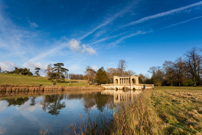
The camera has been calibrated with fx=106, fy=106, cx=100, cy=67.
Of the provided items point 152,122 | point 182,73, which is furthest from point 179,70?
point 152,122

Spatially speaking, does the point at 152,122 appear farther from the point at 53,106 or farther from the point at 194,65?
the point at 194,65

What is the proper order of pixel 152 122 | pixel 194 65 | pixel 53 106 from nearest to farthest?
pixel 152 122 → pixel 53 106 → pixel 194 65

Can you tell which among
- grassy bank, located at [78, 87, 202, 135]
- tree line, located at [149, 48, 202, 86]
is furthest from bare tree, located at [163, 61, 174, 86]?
grassy bank, located at [78, 87, 202, 135]

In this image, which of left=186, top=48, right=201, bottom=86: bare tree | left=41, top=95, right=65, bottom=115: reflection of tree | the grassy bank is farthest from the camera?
left=186, top=48, right=201, bottom=86: bare tree

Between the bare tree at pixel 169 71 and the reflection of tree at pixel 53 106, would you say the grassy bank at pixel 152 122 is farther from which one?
the bare tree at pixel 169 71

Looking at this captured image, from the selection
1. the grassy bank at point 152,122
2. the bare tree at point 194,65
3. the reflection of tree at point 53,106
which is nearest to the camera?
the grassy bank at point 152,122

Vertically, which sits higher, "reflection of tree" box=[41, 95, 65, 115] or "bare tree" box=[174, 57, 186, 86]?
"bare tree" box=[174, 57, 186, 86]

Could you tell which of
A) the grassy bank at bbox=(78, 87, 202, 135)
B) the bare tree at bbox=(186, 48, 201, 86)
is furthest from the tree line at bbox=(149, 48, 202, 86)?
the grassy bank at bbox=(78, 87, 202, 135)

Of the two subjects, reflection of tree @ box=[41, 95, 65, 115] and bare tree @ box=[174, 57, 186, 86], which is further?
bare tree @ box=[174, 57, 186, 86]

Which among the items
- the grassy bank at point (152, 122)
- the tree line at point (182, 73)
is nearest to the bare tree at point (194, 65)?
the tree line at point (182, 73)

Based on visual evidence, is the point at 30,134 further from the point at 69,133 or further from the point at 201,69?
the point at 201,69

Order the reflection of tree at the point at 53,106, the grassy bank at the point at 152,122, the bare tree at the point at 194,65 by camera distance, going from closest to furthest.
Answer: the grassy bank at the point at 152,122
the reflection of tree at the point at 53,106
the bare tree at the point at 194,65

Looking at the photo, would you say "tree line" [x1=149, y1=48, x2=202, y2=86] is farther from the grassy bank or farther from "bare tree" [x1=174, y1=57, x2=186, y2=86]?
the grassy bank

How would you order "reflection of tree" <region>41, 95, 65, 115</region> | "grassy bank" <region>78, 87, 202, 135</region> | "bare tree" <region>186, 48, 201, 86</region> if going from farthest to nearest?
"bare tree" <region>186, 48, 201, 86</region>, "reflection of tree" <region>41, 95, 65, 115</region>, "grassy bank" <region>78, 87, 202, 135</region>
